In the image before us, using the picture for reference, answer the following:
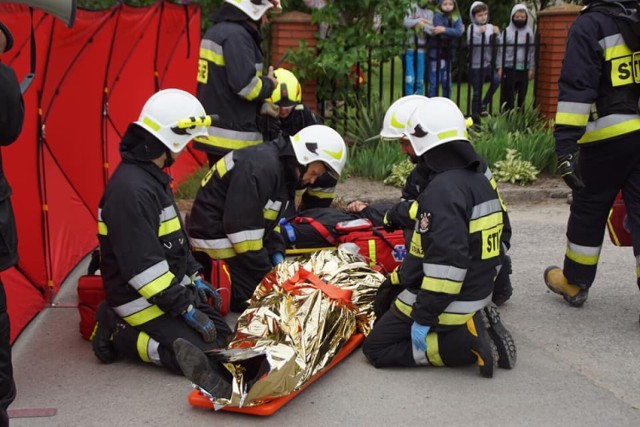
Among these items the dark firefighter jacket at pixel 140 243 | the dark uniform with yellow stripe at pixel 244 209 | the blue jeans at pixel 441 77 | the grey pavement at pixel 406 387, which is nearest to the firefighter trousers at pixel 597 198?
the grey pavement at pixel 406 387

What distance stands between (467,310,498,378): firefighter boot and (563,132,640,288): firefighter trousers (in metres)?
1.27

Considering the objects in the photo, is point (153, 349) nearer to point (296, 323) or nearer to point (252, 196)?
point (296, 323)

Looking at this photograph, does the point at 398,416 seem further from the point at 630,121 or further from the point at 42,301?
the point at 42,301

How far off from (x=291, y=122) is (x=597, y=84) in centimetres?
293

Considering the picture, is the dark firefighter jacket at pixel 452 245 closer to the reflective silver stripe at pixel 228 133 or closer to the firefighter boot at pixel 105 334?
the firefighter boot at pixel 105 334

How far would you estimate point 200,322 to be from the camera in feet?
15.1

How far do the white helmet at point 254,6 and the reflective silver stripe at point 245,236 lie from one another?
6.17 feet

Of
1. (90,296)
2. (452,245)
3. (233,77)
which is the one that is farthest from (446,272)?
(233,77)

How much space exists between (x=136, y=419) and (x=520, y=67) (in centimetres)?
782

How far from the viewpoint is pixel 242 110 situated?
22.2 ft

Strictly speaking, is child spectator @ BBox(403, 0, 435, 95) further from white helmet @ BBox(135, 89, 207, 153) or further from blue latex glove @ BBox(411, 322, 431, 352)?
blue latex glove @ BBox(411, 322, 431, 352)

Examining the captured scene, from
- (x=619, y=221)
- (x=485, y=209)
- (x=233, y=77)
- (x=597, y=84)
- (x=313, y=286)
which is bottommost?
(x=313, y=286)

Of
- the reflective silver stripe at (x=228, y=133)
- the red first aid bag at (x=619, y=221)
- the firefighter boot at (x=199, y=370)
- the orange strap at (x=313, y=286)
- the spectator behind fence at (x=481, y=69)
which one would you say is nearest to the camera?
the firefighter boot at (x=199, y=370)

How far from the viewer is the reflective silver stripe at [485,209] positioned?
446 centimetres
